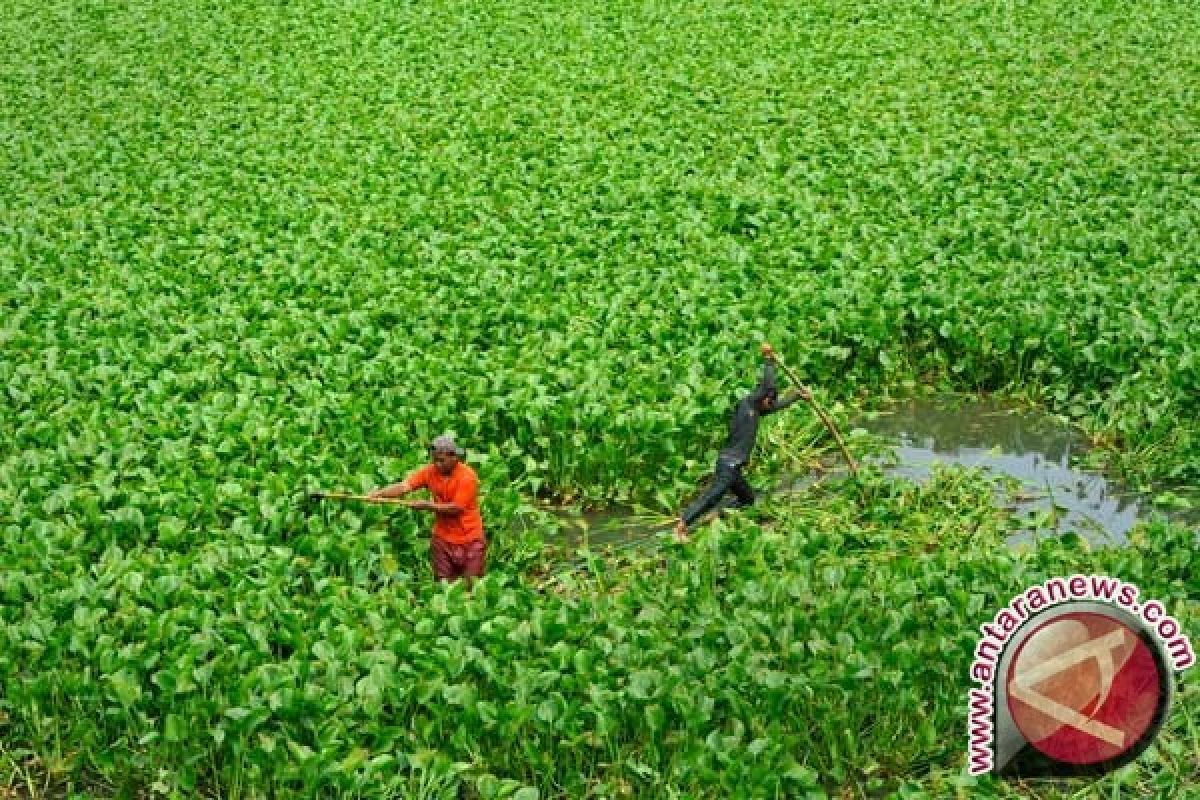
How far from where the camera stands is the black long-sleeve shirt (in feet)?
28.3

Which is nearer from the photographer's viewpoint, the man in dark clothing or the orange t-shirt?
the orange t-shirt

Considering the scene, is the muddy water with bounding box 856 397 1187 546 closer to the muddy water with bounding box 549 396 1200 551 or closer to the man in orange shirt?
the muddy water with bounding box 549 396 1200 551

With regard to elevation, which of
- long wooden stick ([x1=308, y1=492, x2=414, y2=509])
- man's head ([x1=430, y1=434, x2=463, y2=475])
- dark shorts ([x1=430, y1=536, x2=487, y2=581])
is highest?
man's head ([x1=430, y1=434, x2=463, y2=475])

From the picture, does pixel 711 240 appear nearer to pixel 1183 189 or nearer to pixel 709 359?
pixel 709 359

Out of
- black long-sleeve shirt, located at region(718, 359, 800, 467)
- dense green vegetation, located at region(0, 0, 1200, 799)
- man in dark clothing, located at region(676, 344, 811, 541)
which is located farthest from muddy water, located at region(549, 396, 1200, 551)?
black long-sleeve shirt, located at region(718, 359, 800, 467)

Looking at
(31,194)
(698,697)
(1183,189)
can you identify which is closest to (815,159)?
(1183,189)

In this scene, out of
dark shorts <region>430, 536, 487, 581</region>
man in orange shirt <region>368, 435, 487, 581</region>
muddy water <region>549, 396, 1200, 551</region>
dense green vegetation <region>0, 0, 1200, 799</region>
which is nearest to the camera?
dense green vegetation <region>0, 0, 1200, 799</region>

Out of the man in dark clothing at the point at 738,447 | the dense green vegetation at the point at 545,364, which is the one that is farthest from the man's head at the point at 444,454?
the man in dark clothing at the point at 738,447

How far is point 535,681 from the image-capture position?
22.1 ft

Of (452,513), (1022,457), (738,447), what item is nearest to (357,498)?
(452,513)

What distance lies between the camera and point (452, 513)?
7852 mm

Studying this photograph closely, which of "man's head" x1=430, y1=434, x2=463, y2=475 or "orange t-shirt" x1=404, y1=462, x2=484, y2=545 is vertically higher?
"man's head" x1=430, y1=434, x2=463, y2=475

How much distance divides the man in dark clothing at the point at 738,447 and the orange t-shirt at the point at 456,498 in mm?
1325

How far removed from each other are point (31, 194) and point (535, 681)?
939cm
